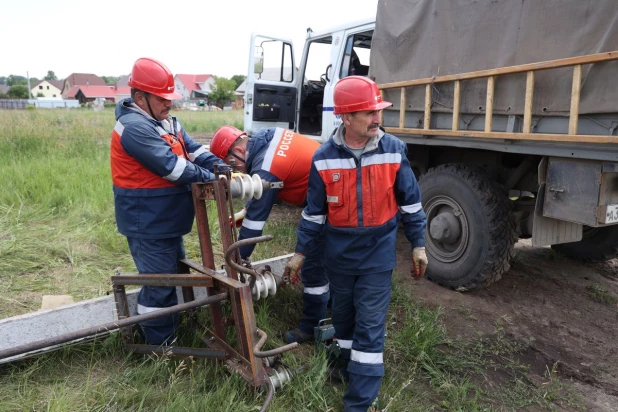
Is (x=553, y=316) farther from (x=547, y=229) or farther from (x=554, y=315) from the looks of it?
(x=547, y=229)

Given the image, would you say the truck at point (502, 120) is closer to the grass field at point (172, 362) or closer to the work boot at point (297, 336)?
the grass field at point (172, 362)

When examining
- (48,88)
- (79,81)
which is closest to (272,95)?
(79,81)

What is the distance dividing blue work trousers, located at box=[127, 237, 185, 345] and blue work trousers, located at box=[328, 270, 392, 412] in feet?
3.36

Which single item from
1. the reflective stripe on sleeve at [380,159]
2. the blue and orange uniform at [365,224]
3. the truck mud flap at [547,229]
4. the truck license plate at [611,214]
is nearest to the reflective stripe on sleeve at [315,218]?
the blue and orange uniform at [365,224]

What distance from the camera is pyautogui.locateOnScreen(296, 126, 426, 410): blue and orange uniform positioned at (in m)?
2.45

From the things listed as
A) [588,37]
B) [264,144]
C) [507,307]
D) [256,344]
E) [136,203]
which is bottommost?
[507,307]

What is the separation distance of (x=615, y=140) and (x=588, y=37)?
0.77 meters

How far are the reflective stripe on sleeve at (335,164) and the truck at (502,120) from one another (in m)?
1.57

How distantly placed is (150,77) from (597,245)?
14.2 ft

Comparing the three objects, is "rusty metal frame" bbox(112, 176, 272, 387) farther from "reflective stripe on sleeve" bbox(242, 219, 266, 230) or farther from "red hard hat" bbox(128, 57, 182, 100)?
"red hard hat" bbox(128, 57, 182, 100)

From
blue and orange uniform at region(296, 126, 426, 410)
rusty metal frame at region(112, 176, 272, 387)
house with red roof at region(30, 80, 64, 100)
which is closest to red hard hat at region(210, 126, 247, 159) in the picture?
rusty metal frame at region(112, 176, 272, 387)

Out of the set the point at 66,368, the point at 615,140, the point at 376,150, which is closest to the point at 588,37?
the point at 615,140

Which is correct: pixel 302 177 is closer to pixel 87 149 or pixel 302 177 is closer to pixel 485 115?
pixel 485 115

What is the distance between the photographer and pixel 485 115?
12.2ft
